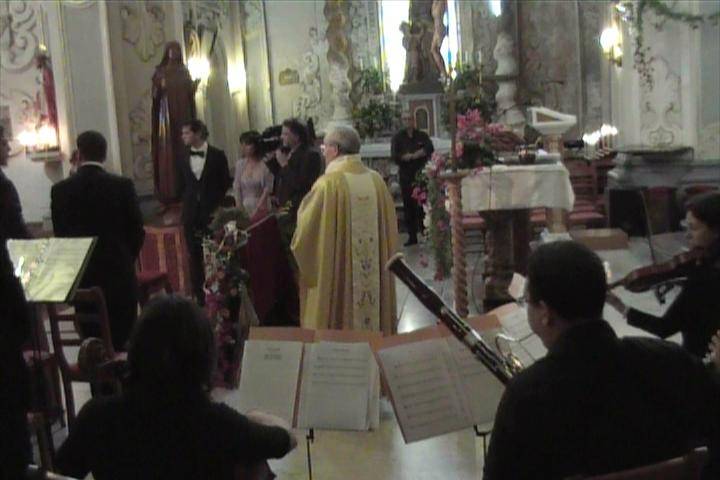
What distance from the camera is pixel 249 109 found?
15.8 metres

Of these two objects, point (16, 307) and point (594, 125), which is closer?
point (16, 307)

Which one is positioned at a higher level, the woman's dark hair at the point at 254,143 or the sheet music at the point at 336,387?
the woman's dark hair at the point at 254,143

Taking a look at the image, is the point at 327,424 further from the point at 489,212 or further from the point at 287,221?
the point at 489,212

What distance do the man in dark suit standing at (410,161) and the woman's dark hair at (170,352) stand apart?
31.5ft

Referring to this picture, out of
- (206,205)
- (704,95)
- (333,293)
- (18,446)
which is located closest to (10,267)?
(18,446)

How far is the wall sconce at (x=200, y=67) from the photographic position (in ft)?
39.1

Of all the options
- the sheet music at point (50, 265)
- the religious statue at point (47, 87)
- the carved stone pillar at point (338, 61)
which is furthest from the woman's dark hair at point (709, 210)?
the carved stone pillar at point (338, 61)

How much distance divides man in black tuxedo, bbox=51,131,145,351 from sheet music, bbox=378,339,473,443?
2886 millimetres

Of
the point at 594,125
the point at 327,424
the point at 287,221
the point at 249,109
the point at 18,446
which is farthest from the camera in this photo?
the point at 249,109

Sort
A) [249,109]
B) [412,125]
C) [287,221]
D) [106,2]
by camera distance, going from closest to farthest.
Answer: [287,221] < [106,2] < [412,125] < [249,109]

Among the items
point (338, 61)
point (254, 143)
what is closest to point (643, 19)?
point (254, 143)

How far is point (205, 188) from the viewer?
A: 7.73 meters

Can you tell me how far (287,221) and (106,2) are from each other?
14.1ft

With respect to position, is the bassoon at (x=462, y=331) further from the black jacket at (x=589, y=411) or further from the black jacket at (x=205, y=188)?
the black jacket at (x=205, y=188)
